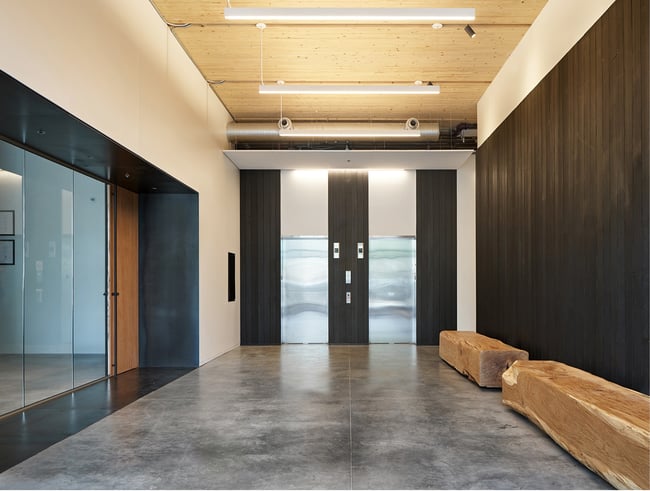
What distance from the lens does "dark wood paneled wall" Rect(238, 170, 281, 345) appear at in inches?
430

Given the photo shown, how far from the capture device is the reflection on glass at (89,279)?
644 cm

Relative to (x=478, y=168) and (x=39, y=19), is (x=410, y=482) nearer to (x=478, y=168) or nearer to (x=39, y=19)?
(x=39, y=19)

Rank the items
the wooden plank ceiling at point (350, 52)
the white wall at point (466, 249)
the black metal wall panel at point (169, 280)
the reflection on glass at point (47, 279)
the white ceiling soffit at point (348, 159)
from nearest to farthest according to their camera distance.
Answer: the reflection on glass at point (47, 279), the wooden plank ceiling at point (350, 52), the black metal wall panel at point (169, 280), the white ceiling soffit at point (348, 159), the white wall at point (466, 249)

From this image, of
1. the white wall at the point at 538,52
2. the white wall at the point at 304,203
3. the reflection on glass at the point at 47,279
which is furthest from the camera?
the white wall at the point at 304,203

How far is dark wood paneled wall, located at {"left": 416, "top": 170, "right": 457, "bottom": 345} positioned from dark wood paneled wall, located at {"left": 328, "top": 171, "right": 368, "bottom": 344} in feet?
3.66

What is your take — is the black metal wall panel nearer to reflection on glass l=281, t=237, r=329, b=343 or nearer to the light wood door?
the light wood door

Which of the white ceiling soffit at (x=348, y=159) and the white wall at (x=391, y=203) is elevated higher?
the white ceiling soffit at (x=348, y=159)

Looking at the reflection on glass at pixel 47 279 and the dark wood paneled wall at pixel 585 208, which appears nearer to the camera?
the dark wood paneled wall at pixel 585 208

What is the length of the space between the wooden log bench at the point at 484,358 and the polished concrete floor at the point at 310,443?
7.0 inches

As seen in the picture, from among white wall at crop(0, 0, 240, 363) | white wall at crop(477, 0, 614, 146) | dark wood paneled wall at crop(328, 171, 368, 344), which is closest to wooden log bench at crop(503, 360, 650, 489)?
white wall at crop(477, 0, 614, 146)


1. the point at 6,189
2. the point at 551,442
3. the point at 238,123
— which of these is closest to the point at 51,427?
the point at 6,189

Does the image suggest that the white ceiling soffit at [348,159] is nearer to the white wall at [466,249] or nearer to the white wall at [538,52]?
the white wall at [466,249]

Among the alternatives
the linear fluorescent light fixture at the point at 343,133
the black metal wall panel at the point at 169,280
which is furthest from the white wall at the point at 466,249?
the black metal wall panel at the point at 169,280

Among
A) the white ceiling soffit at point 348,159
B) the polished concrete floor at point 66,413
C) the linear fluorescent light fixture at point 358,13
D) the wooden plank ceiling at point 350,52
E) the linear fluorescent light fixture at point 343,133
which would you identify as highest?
the wooden plank ceiling at point 350,52
